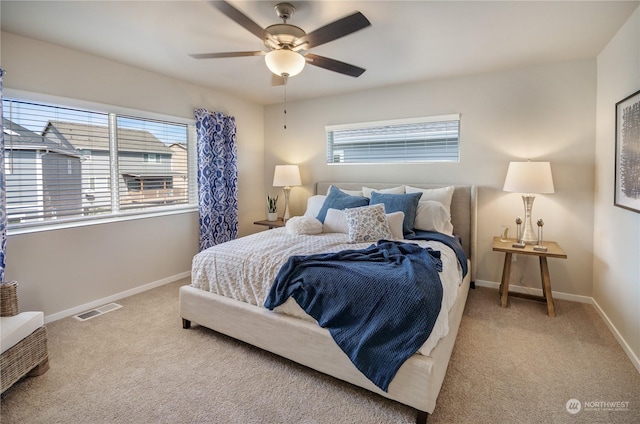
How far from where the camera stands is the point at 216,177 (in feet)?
13.8

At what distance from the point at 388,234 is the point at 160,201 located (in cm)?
276

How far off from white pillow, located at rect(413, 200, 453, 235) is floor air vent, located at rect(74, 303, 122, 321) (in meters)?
3.14

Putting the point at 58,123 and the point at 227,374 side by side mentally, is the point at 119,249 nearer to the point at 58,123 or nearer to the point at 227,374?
the point at 58,123

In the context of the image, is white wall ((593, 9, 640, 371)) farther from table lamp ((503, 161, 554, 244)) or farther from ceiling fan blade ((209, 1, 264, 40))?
ceiling fan blade ((209, 1, 264, 40))

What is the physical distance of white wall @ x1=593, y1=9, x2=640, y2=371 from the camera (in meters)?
2.26

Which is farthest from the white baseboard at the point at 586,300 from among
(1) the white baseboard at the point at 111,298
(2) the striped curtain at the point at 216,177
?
(1) the white baseboard at the point at 111,298

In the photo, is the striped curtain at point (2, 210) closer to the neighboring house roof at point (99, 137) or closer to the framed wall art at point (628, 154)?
the neighboring house roof at point (99, 137)

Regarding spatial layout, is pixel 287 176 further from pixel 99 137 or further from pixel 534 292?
pixel 534 292

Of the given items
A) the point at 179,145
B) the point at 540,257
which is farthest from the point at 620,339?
the point at 179,145

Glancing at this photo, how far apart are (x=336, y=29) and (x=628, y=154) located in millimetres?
2327

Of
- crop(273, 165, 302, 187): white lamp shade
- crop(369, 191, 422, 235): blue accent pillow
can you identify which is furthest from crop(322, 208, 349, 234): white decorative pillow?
crop(273, 165, 302, 187): white lamp shade

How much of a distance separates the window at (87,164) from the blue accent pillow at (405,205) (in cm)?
261

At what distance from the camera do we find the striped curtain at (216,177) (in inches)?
160

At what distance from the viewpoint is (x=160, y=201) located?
389 centimetres
